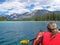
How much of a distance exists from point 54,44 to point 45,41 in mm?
183

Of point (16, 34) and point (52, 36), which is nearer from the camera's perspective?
point (52, 36)

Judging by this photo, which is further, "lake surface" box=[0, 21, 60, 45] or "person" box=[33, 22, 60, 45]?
"lake surface" box=[0, 21, 60, 45]

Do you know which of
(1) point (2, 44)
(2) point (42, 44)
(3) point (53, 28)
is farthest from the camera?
(1) point (2, 44)

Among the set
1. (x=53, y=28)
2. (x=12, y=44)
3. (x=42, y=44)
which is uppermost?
(x=53, y=28)

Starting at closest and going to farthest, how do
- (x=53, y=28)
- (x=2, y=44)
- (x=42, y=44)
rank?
(x=53, y=28) < (x=42, y=44) < (x=2, y=44)

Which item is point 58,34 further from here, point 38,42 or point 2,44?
point 2,44

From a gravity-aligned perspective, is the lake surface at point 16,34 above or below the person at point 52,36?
below

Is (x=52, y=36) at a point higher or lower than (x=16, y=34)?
higher

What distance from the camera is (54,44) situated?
4355 millimetres

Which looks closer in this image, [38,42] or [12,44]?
[38,42]

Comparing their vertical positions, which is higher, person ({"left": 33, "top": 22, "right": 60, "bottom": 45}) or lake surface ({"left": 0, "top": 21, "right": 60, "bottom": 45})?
person ({"left": 33, "top": 22, "right": 60, "bottom": 45})

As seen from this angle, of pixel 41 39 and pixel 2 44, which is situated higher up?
pixel 41 39

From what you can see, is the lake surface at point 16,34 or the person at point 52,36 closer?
the person at point 52,36

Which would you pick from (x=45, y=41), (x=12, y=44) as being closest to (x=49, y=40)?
(x=45, y=41)
